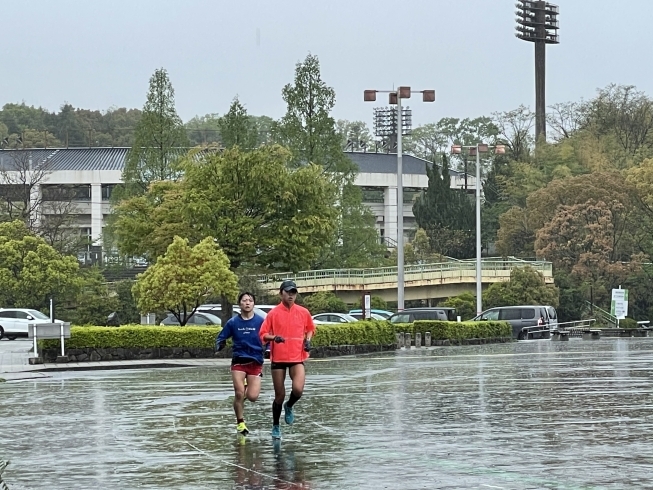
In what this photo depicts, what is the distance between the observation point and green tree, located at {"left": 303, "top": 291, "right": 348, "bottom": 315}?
7147 centimetres

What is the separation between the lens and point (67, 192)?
97688 millimetres

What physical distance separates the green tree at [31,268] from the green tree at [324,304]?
605 inches

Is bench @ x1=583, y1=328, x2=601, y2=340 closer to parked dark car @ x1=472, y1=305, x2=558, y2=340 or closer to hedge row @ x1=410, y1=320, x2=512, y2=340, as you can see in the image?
parked dark car @ x1=472, y1=305, x2=558, y2=340

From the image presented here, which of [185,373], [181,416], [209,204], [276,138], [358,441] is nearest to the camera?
[358,441]

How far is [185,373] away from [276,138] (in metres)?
41.2

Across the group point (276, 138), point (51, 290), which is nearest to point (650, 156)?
point (276, 138)

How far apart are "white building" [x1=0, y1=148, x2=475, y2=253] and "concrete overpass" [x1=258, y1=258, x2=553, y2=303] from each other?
62.5ft

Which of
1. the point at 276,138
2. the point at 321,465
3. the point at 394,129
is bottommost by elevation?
the point at 321,465

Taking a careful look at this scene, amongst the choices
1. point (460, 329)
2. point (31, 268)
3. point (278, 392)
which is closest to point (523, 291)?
point (460, 329)

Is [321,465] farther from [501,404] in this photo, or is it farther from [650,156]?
[650,156]

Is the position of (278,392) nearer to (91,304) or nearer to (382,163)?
(91,304)

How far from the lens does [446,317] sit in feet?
184

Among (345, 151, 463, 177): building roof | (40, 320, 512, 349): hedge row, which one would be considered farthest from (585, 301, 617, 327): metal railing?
(40, 320, 512, 349): hedge row

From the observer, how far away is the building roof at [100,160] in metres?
103
